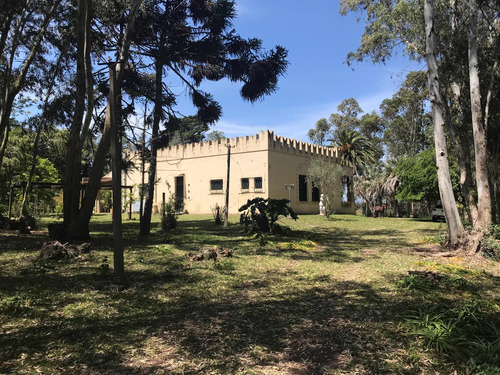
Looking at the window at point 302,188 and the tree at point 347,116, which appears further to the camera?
the tree at point 347,116

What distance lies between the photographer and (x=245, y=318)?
4.29 m

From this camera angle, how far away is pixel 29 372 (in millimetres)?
2889

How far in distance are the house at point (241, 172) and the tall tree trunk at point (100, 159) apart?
14.2 m

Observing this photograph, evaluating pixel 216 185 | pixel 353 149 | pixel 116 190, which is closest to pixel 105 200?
pixel 216 185

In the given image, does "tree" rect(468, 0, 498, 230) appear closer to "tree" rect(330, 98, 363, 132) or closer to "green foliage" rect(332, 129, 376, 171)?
"green foliage" rect(332, 129, 376, 171)

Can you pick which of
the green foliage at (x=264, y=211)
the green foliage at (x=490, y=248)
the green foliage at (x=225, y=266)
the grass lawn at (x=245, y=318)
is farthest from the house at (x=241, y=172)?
the grass lawn at (x=245, y=318)

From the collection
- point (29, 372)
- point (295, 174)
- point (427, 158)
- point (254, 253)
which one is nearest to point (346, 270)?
point (254, 253)

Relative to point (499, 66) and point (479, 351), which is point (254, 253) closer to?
point (479, 351)

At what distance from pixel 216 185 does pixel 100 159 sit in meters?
18.3

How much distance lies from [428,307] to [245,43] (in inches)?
481

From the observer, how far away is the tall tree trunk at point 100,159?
8617 millimetres

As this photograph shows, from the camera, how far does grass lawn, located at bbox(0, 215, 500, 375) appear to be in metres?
3.12

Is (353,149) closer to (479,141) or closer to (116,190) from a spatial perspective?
(479,141)

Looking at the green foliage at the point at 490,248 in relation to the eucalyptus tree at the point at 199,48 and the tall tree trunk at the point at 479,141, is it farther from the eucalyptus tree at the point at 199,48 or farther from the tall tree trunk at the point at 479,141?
the eucalyptus tree at the point at 199,48
